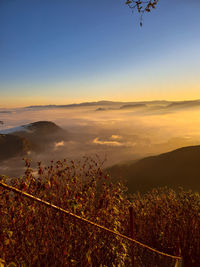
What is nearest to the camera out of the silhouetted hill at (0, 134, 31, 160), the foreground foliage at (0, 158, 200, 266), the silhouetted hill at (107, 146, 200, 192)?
the foreground foliage at (0, 158, 200, 266)

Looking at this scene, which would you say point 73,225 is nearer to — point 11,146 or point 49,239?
point 49,239

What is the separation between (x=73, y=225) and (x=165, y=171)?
77.3m

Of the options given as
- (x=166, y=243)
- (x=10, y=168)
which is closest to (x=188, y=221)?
(x=166, y=243)

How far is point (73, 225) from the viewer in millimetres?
3922

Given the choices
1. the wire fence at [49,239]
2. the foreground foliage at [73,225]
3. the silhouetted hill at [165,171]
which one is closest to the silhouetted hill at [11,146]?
the silhouetted hill at [165,171]

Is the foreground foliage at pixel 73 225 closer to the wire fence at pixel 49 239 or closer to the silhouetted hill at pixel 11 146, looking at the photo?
the wire fence at pixel 49 239

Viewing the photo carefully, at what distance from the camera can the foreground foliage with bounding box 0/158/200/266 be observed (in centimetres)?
343

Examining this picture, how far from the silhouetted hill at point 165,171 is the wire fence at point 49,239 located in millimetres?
58277

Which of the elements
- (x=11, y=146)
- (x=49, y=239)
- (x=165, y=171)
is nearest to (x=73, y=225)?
(x=49, y=239)

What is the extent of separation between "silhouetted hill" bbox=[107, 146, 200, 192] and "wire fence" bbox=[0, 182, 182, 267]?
58.3 meters

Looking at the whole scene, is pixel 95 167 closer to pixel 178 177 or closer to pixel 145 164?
pixel 178 177

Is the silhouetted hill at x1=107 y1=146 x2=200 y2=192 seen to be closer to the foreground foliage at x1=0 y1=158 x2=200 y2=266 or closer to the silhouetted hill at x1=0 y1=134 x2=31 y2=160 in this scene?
the foreground foliage at x1=0 y1=158 x2=200 y2=266

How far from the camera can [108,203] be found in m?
4.55

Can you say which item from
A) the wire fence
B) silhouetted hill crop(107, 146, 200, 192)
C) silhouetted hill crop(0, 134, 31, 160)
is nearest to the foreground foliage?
the wire fence
